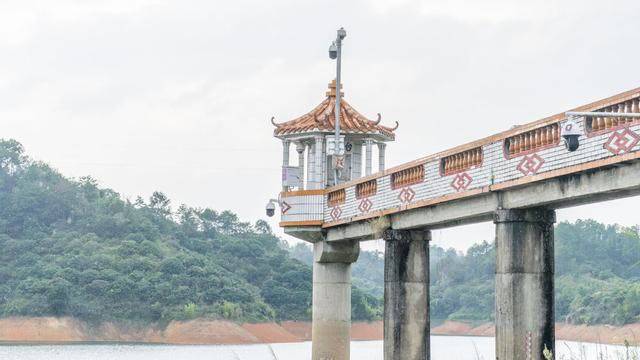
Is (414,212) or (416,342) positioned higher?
(414,212)

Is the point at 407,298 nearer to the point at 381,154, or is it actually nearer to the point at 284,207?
the point at 284,207

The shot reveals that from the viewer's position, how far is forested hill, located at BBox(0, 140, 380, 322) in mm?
103000

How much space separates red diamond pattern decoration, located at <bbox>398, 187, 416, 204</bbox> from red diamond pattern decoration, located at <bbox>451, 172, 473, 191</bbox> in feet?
7.09

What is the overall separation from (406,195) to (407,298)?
239 centimetres

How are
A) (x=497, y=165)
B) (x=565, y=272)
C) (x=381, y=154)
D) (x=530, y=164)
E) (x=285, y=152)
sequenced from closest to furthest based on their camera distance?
(x=530, y=164) → (x=497, y=165) → (x=381, y=154) → (x=285, y=152) → (x=565, y=272)

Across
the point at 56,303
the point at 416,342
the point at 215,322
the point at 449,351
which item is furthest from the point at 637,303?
the point at 416,342

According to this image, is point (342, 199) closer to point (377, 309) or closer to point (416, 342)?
point (416, 342)

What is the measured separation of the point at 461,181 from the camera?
880 inches

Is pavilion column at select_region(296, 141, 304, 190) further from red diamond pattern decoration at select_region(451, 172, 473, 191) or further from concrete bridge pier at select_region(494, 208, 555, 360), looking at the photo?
concrete bridge pier at select_region(494, 208, 555, 360)

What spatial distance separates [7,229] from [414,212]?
101530 mm

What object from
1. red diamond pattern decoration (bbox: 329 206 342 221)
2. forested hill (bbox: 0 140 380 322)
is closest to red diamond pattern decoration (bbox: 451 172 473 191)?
red diamond pattern decoration (bbox: 329 206 342 221)

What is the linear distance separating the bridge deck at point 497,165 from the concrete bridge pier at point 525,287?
74 centimetres

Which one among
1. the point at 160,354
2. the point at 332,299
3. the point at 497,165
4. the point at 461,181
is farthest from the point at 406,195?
the point at 160,354

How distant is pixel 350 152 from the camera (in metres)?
34.3
